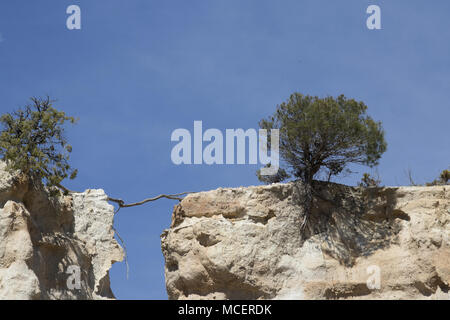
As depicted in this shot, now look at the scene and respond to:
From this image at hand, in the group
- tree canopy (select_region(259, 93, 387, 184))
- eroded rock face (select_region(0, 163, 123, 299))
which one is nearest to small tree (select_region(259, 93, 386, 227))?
tree canopy (select_region(259, 93, 387, 184))

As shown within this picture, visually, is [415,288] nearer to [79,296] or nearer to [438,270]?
[438,270]

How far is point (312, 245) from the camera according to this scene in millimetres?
20094

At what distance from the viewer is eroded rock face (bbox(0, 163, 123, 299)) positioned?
1777cm

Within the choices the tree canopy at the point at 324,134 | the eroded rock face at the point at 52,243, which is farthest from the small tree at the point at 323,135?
the eroded rock face at the point at 52,243

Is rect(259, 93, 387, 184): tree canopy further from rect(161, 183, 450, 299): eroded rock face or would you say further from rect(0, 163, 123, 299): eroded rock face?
rect(0, 163, 123, 299): eroded rock face

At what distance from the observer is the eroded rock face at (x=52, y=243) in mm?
17766

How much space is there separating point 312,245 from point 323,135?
2892 mm

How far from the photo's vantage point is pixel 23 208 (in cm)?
1861

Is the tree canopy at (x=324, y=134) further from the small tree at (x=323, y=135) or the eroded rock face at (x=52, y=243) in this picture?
the eroded rock face at (x=52, y=243)

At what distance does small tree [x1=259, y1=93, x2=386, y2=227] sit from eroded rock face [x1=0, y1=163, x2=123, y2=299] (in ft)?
17.4

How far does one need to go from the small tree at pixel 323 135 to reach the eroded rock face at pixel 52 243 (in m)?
5.32
